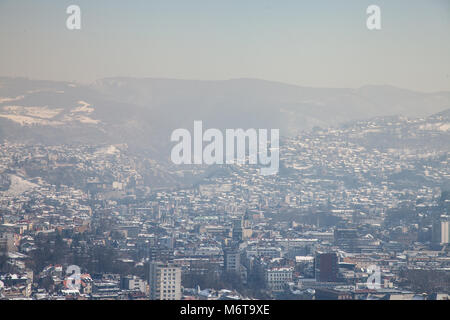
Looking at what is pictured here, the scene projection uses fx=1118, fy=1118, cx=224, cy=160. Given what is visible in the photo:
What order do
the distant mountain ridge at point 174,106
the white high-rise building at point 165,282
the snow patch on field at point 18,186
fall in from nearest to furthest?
the white high-rise building at point 165,282 < the snow patch on field at point 18,186 < the distant mountain ridge at point 174,106

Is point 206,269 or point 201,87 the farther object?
point 201,87

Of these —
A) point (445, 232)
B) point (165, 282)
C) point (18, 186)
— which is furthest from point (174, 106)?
point (165, 282)

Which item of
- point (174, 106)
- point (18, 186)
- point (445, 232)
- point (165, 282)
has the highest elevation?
point (174, 106)

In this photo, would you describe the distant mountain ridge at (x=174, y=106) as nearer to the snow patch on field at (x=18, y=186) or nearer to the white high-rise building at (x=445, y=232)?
the snow patch on field at (x=18, y=186)

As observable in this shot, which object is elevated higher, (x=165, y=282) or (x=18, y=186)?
(x=18, y=186)

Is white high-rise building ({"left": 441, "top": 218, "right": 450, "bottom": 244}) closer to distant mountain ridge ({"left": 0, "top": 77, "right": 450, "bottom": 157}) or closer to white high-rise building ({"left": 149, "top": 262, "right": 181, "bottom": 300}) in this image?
white high-rise building ({"left": 149, "top": 262, "right": 181, "bottom": 300})

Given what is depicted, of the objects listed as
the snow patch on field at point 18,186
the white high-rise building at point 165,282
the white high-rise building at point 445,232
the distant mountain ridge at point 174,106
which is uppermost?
the distant mountain ridge at point 174,106

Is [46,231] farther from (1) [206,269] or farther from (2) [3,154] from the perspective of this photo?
(2) [3,154]

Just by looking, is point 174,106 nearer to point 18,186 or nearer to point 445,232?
point 18,186

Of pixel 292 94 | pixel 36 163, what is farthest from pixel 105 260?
pixel 292 94

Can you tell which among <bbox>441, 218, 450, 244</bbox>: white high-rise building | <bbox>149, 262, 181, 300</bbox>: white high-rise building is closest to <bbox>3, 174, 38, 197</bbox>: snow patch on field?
<bbox>441, 218, 450, 244</bbox>: white high-rise building

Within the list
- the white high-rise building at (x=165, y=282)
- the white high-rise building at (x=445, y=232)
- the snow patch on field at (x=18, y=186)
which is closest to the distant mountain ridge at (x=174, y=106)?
the snow patch on field at (x=18, y=186)
